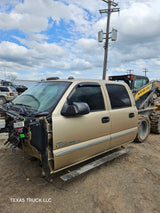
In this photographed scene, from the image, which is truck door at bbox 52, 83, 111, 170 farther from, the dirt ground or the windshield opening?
the dirt ground

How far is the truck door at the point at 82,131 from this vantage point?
2375 mm

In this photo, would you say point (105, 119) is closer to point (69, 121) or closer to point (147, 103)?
point (69, 121)

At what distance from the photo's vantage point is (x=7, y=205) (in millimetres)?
→ 2242

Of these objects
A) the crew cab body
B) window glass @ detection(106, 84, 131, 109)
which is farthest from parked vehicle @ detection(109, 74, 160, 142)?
the crew cab body

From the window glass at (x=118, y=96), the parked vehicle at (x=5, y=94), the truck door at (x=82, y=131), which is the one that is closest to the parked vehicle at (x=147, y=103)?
the window glass at (x=118, y=96)

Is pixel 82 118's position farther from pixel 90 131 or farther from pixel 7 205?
pixel 7 205


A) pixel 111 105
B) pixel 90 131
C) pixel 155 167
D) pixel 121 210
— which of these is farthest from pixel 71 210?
Answer: pixel 155 167

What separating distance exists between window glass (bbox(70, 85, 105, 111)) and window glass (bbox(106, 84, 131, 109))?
34 cm

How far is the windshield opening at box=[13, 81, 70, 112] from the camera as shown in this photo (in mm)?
2556

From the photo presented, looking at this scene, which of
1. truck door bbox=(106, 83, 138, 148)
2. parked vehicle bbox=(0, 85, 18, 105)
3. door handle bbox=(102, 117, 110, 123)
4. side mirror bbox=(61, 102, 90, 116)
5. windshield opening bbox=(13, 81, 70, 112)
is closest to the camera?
side mirror bbox=(61, 102, 90, 116)

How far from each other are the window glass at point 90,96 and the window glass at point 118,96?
1.12 feet

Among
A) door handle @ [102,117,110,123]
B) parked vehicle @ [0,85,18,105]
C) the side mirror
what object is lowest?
parked vehicle @ [0,85,18,105]

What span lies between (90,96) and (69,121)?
75 centimetres

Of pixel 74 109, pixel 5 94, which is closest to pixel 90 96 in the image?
pixel 74 109
